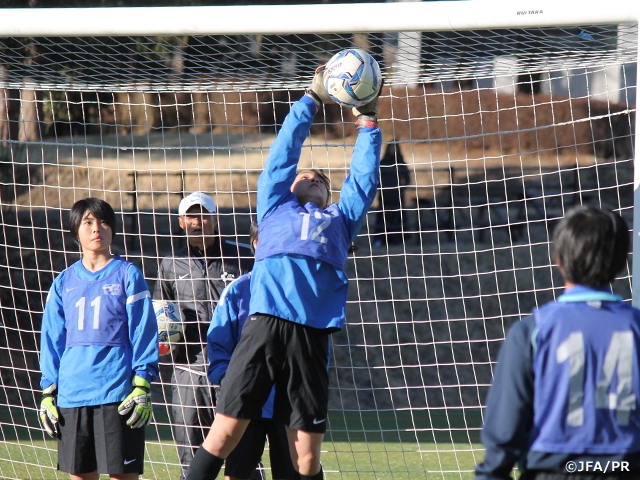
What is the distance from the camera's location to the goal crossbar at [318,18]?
331 cm

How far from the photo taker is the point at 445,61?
4.23 m

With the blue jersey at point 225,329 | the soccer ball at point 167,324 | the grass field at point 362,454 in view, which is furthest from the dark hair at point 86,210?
the grass field at point 362,454

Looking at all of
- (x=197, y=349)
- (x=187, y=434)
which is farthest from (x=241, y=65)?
(x=187, y=434)

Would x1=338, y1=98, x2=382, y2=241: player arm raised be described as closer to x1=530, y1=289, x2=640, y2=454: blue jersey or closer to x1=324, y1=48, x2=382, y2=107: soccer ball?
x1=324, y1=48, x2=382, y2=107: soccer ball

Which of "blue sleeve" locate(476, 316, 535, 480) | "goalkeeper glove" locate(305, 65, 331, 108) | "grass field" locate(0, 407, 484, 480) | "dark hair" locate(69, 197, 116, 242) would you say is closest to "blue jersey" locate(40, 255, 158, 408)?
"dark hair" locate(69, 197, 116, 242)

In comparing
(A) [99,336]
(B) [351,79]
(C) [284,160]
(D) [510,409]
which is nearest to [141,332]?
(A) [99,336]

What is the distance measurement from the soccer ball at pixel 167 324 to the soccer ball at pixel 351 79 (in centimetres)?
157

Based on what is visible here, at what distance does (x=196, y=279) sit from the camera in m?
4.36

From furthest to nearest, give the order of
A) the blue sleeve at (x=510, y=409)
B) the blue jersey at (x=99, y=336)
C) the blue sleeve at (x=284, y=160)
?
the blue jersey at (x=99, y=336) < the blue sleeve at (x=284, y=160) < the blue sleeve at (x=510, y=409)

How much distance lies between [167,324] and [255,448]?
39.2 inches

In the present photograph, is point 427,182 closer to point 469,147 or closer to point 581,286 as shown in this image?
point 469,147

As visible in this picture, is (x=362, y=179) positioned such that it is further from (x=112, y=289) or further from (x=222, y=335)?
(x=112, y=289)

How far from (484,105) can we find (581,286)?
11.2m

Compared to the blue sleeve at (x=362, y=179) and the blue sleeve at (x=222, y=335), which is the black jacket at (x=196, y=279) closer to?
the blue sleeve at (x=222, y=335)
